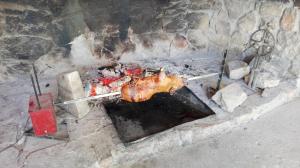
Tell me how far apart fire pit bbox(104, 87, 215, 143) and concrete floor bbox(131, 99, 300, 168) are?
0.26 m

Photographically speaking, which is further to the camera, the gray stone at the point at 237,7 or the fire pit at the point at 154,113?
the gray stone at the point at 237,7

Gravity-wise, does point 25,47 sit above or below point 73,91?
above

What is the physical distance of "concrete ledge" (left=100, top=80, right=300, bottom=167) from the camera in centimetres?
261

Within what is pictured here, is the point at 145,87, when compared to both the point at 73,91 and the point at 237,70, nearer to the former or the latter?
the point at 73,91

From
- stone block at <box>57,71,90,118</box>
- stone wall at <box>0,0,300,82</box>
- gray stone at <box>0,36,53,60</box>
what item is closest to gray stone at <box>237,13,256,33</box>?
stone wall at <box>0,0,300,82</box>

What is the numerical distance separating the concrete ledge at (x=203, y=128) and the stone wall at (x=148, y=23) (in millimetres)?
294

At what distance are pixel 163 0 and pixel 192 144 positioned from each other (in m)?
1.84

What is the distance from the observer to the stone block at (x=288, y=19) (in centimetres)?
325

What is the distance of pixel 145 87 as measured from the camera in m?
3.14

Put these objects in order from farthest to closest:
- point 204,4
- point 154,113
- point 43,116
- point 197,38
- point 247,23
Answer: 1. point 197,38
2. point 204,4
3. point 247,23
4. point 154,113
5. point 43,116

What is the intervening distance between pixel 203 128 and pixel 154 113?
0.51 m

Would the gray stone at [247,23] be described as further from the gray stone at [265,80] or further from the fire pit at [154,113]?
the fire pit at [154,113]

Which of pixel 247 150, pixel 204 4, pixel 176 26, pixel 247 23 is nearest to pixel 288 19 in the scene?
pixel 247 23

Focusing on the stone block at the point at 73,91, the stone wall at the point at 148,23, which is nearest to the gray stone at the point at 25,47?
the stone wall at the point at 148,23
